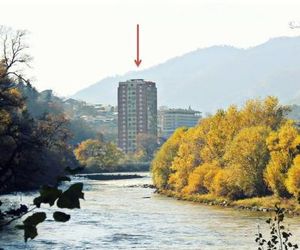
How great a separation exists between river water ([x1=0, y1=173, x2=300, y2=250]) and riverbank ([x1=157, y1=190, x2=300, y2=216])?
11.3ft

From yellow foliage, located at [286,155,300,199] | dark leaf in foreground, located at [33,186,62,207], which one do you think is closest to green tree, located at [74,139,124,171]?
yellow foliage, located at [286,155,300,199]

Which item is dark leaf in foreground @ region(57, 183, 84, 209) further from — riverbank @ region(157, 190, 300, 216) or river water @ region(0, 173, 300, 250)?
riverbank @ region(157, 190, 300, 216)

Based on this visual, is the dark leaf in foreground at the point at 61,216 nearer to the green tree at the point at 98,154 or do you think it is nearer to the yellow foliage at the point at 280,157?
the yellow foliage at the point at 280,157

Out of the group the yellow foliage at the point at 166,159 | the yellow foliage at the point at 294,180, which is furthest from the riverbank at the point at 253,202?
the yellow foliage at the point at 166,159

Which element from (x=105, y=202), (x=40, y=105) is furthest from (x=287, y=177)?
(x=40, y=105)

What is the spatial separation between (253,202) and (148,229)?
1082 inches

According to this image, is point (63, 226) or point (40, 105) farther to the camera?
point (40, 105)

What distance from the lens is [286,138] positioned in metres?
77.5

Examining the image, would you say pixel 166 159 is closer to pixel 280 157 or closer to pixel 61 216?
pixel 280 157

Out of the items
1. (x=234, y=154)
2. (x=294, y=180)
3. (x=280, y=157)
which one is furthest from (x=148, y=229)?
(x=234, y=154)

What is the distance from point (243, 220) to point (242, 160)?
22479 mm

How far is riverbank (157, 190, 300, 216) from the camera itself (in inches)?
2782

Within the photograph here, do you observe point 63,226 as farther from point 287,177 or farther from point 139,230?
point 287,177

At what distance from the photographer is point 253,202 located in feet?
250
